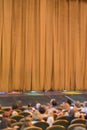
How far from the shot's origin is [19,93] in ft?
48.8

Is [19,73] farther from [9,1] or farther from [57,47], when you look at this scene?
[9,1]

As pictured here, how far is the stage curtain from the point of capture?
48.9ft

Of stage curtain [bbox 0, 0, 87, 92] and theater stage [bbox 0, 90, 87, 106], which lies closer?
theater stage [bbox 0, 90, 87, 106]

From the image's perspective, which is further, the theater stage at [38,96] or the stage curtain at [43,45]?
the stage curtain at [43,45]

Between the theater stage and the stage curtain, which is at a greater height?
the stage curtain

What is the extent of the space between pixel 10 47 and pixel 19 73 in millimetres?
1273

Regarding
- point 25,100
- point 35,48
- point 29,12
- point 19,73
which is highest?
point 29,12

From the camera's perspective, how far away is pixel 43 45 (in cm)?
1557

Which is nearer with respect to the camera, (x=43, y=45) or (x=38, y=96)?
(x=38, y=96)

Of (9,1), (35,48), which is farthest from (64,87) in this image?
(9,1)

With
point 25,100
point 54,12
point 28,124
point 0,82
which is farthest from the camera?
point 54,12

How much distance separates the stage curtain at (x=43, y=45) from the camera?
48.9ft

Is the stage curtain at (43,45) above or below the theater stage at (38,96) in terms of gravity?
above

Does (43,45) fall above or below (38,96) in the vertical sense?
above
